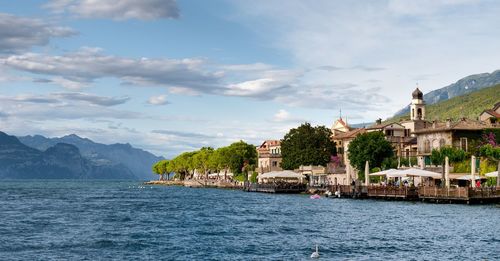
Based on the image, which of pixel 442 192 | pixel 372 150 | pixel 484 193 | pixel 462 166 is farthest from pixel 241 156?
pixel 484 193

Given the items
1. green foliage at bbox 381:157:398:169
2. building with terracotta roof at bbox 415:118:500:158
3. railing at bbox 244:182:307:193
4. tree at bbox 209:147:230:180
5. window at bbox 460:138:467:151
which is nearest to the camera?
window at bbox 460:138:467:151

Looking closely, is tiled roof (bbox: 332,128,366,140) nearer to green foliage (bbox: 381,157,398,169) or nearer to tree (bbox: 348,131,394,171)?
tree (bbox: 348,131,394,171)

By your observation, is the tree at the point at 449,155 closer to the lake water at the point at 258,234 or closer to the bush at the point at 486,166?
the bush at the point at 486,166

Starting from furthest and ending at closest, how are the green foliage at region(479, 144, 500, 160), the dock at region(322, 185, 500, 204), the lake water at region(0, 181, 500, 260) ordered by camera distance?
1. the green foliage at region(479, 144, 500, 160)
2. the dock at region(322, 185, 500, 204)
3. the lake water at region(0, 181, 500, 260)

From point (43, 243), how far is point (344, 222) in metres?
24.4

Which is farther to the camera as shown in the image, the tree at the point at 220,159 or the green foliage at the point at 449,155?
the tree at the point at 220,159

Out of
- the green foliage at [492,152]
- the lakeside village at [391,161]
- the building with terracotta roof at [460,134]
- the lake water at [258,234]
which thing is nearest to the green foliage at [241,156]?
the lakeside village at [391,161]

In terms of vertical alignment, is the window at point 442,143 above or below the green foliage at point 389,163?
above

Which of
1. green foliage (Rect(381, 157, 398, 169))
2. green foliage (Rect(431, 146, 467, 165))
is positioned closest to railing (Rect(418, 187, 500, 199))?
green foliage (Rect(431, 146, 467, 165))

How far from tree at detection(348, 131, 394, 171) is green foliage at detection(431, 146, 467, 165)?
1442 centimetres

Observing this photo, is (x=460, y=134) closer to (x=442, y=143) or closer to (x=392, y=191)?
(x=442, y=143)

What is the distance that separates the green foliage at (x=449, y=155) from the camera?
91625 mm

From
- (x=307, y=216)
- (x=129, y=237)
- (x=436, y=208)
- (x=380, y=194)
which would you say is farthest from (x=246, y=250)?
(x=380, y=194)

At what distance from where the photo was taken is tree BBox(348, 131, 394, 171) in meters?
110
